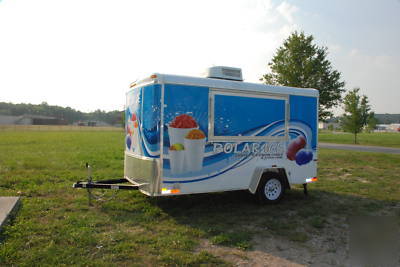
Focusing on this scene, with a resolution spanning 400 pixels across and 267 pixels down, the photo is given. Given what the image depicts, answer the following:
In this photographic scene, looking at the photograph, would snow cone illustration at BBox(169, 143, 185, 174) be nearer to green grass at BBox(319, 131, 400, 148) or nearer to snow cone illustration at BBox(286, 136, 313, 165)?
snow cone illustration at BBox(286, 136, 313, 165)

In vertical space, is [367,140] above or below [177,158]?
below

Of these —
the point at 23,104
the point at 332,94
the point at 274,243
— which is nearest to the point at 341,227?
the point at 274,243

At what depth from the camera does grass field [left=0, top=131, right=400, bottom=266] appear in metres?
4.49

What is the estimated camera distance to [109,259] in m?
4.32

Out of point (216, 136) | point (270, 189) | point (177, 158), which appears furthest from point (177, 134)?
point (270, 189)

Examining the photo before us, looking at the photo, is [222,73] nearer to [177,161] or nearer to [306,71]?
[177,161]

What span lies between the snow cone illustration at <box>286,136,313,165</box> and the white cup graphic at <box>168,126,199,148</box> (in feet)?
9.16

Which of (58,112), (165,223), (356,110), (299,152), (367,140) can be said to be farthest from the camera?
(58,112)

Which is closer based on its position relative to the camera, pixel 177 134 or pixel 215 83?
pixel 177 134

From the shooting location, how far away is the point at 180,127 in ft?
20.0

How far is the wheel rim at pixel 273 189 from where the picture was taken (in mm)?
7301

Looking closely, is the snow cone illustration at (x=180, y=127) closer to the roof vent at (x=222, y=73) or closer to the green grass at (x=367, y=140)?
the roof vent at (x=222, y=73)

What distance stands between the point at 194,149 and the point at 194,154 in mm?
101

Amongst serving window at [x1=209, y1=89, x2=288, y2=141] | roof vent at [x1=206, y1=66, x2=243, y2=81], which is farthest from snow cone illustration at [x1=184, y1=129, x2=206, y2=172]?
roof vent at [x1=206, y1=66, x2=243, y2=81]
